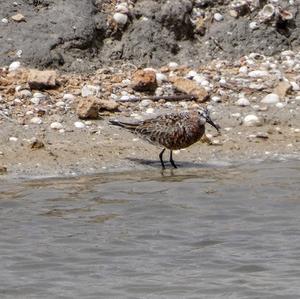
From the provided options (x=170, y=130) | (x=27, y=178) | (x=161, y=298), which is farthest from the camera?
(x=170, y=130)

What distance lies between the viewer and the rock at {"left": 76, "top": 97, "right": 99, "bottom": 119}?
10.4 metres

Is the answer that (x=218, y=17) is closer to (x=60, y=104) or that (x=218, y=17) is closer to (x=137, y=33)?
(x=137, y=33)

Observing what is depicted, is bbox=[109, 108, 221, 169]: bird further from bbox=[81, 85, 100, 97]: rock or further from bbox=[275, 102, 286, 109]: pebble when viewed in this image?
bbox=[275, 102, 286, 109]: pebble

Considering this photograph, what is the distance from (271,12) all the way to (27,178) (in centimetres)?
426

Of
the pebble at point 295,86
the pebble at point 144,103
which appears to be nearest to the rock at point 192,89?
the pebble at point 144,103

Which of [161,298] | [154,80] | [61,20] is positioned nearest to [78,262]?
[161,298]

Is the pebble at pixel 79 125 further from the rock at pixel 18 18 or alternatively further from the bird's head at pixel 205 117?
the rock at pixel 18 18

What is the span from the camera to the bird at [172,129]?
10.1m

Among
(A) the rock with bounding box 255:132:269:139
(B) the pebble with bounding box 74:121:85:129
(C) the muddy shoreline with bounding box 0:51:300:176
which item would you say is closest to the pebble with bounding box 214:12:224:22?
(C) the muddy shoreline with bounding box 0:51:300:176

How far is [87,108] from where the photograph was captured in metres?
10.4

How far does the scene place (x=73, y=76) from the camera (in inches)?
445

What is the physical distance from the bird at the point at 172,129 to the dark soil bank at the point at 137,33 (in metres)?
1.55

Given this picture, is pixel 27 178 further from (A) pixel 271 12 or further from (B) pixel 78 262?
(A) pixel 271 12

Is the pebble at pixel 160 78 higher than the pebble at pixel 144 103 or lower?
higher
